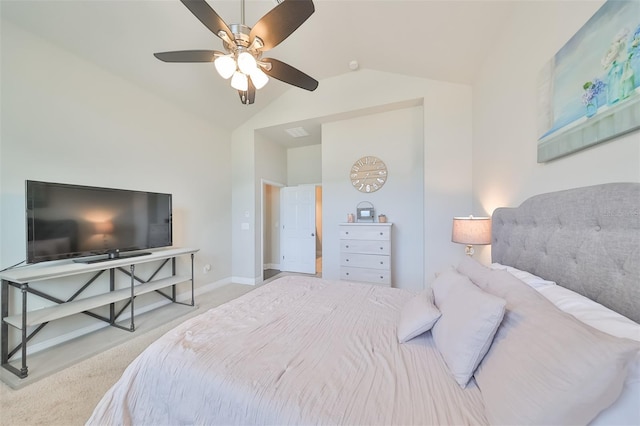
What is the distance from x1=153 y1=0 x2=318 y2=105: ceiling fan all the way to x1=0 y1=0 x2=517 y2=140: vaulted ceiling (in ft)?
3.23

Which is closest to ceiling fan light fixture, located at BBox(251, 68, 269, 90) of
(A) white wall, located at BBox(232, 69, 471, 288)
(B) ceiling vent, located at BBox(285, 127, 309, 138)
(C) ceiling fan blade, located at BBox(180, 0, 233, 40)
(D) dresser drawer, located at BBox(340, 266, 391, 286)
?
(C) ceiling fan blade, located at BBox(180, 0, 233, 40)

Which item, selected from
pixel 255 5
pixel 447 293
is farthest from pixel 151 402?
pixel 255 5

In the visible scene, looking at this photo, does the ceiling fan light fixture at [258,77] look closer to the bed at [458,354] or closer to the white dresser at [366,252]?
the bed at [458,354]

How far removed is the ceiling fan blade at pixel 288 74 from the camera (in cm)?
179

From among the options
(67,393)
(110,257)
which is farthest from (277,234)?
(67,393)

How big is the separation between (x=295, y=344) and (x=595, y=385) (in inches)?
39.6

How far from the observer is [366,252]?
3268mm

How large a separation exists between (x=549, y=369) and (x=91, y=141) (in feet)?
12.5

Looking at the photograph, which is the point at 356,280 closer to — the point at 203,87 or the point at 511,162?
the point at 511,162

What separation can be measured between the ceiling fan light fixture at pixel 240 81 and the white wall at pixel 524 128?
6.65ft

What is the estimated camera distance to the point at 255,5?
226 centimetres

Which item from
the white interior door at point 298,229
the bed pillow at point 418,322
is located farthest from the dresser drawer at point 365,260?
the bed pillow at point 418,322

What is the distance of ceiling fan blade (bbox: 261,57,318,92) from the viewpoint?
1787mm

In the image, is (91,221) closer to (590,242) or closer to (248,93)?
(248,93)
